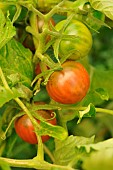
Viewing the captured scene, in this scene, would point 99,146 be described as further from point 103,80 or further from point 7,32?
point 103,80

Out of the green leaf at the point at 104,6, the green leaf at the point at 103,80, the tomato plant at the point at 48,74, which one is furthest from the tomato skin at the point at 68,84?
the green leaf at the point at 103,80

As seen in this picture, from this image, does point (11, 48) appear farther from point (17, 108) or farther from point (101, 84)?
point (101, 84)

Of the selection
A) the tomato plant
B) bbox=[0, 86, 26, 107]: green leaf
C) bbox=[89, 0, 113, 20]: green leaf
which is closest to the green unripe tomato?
the tomato plant

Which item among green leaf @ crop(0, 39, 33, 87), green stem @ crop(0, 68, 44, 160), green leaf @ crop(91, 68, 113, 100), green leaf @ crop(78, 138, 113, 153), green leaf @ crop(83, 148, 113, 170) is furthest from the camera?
green leaf @ crop(91, 68, 113, 100)

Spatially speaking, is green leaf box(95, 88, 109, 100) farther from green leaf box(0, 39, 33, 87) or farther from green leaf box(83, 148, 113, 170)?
green leaf box(83, 148, 113, 170)

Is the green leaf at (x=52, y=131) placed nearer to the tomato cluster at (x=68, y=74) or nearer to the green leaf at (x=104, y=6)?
the tomato cluster at (x=68, y=74)

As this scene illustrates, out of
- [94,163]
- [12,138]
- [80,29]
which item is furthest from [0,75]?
[94,163]
